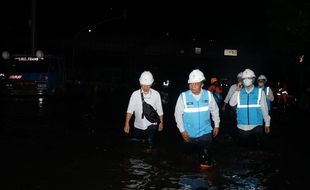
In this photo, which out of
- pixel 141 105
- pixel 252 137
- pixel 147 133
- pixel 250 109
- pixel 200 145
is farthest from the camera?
pixel 147 133

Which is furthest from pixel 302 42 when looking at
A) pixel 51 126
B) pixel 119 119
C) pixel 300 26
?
pixel 51 126

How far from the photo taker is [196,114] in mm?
8609

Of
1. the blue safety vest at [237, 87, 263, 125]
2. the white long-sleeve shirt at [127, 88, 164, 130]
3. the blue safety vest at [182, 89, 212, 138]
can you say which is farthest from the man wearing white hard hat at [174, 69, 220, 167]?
the white long-sleeve shirt at [127, 88, 164, 130]

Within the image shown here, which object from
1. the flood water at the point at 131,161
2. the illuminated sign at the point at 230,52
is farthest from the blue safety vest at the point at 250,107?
the illuminated sign at the point at 230,52

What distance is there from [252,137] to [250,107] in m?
0.66

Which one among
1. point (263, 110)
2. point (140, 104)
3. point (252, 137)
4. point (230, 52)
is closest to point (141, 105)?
point (140, 104)

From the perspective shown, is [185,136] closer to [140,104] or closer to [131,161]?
[131,161]

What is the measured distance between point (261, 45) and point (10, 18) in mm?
29480

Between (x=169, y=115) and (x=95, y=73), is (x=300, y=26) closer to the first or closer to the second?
(x=169, y=115)

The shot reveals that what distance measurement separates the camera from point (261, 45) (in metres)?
65.8

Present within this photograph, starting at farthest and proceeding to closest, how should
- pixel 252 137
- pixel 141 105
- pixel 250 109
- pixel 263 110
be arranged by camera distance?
pixel 141 105 → pixel 252 137 → pixel 250 109 → pixel 263 110

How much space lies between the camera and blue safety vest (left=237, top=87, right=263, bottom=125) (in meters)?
10.1

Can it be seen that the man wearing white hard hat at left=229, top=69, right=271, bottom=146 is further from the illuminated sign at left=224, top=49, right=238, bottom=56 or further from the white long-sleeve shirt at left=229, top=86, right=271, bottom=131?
the illuminated sign at left=224, top=49, right=238, bottom=56

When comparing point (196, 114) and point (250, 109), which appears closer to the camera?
point (196, 114)
